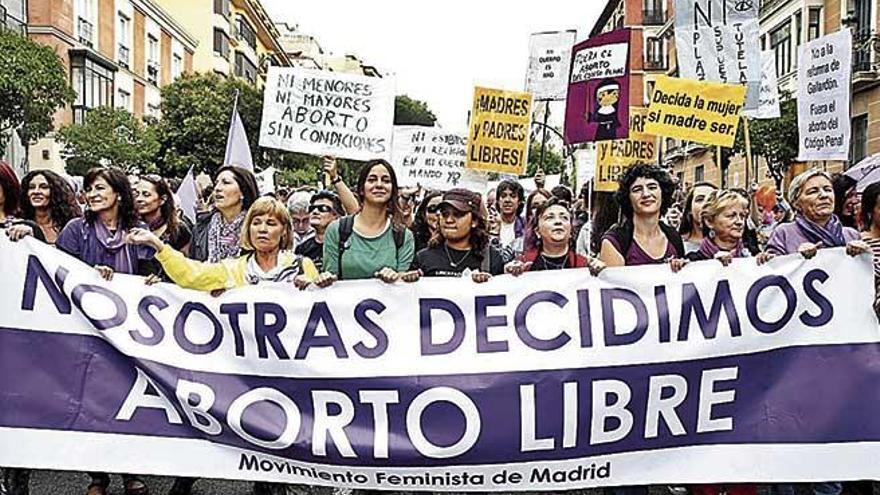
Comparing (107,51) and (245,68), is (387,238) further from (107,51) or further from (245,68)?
(245,68)

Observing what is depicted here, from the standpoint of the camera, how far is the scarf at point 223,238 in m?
5.68

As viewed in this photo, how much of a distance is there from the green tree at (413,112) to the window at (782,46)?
149 ft

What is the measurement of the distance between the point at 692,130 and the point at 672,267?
4.80 metres

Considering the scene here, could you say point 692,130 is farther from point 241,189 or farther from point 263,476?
point 263,476

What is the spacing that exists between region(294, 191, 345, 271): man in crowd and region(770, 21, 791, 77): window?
30.5 metres

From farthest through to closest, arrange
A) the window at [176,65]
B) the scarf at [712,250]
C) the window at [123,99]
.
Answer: the window at [176,65]
the window at [123,99]
the scarf at [712,250]

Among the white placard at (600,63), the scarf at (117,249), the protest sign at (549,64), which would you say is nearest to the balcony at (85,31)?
the protest sign at (549,64)

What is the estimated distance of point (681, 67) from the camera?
1019 centimetres

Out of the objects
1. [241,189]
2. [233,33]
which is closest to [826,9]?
[241,189]

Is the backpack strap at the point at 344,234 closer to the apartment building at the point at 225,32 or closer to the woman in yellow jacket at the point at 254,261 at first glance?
the woman in yellow jacket at the point at 254,261

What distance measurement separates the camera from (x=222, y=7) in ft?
213

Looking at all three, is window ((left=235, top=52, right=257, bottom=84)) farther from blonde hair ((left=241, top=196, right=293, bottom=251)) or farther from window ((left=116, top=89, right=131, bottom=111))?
blonde hair ((left=241, top=196, right=293, bottom=251))

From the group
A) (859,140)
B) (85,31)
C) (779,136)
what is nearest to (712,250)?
(779,136)

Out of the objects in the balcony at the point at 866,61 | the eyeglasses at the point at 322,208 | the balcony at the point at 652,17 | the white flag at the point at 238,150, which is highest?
the balcony at the point at 652,17
